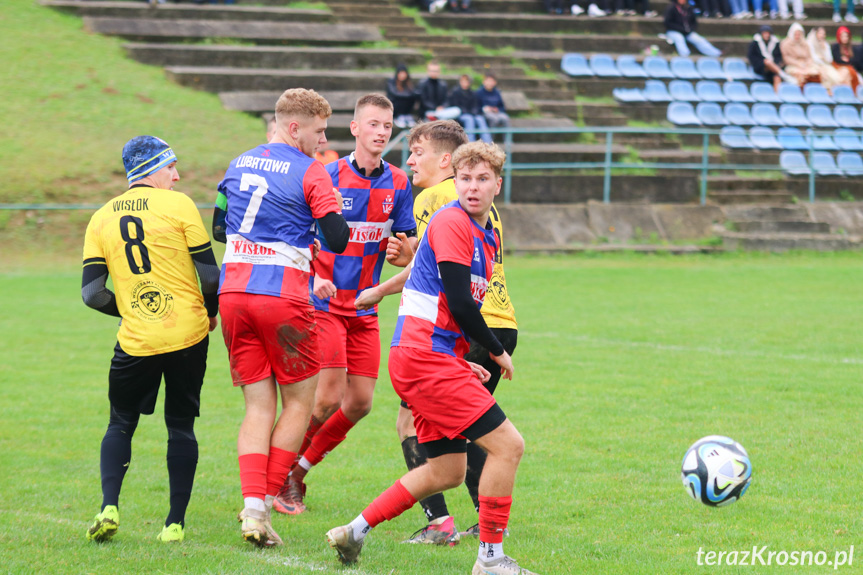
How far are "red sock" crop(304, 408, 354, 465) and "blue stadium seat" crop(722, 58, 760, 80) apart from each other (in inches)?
882

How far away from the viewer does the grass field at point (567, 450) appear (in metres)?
4.56

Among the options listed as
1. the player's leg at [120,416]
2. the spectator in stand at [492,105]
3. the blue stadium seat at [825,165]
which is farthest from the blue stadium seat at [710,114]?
the player's leg at [120,416]

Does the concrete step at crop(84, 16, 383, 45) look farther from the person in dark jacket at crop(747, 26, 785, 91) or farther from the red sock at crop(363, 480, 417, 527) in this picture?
the red sock at crop(363, 480, 417, 527)

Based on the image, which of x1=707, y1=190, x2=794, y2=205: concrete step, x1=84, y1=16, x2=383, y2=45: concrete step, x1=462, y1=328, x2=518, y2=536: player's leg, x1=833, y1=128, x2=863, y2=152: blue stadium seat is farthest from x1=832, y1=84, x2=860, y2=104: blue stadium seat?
x1=462, y1=328, x2=518, y2=536: player's leg

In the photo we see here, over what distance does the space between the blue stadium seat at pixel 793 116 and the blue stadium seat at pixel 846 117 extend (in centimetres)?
81

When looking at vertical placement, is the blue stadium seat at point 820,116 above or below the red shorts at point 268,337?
above

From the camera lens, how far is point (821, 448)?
20.7ft

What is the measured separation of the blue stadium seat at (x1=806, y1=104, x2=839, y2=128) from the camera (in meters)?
23.5

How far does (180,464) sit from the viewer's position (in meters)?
4.82

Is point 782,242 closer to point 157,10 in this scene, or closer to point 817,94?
point 817,94

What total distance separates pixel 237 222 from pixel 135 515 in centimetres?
181

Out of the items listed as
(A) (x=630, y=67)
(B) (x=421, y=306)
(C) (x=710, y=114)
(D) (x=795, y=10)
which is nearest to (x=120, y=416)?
(B) (x=421, y=306)

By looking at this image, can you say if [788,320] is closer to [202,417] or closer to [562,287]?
[562,287]

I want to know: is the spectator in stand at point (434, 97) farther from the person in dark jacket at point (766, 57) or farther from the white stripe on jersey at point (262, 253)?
the white stripe on jersey at point (262, 253)
